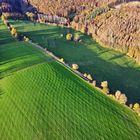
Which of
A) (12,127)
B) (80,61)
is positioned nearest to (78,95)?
(12,127)

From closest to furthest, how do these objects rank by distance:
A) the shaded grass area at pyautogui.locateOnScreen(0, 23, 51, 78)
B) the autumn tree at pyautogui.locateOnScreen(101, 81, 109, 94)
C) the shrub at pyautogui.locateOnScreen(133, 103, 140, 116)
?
the shrub at pyautogui.locateOnScreen(133, 103, 140, 116) < the autumn tree at pyautogui.locateOnScreen(101, 81, 109, 94) < the shaded grass area at pyautogui.locateOnScreen(0, 23, 51, 78)

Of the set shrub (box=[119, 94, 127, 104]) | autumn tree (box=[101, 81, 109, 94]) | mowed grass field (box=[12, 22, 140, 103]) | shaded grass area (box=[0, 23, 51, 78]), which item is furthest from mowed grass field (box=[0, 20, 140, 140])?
mowed grass field (box=[12, 22, 140, 103])

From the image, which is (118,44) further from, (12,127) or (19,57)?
(12,127)

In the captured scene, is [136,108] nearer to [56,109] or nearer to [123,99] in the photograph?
[123,99]

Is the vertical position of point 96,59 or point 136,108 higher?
point 136,108

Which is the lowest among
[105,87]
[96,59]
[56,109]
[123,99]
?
[96,59]

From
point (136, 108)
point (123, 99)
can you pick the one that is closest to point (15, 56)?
point (123, 99)

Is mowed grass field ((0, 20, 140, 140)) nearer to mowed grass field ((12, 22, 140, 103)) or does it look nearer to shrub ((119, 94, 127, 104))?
shrub ((119, 94, 127, 104))
